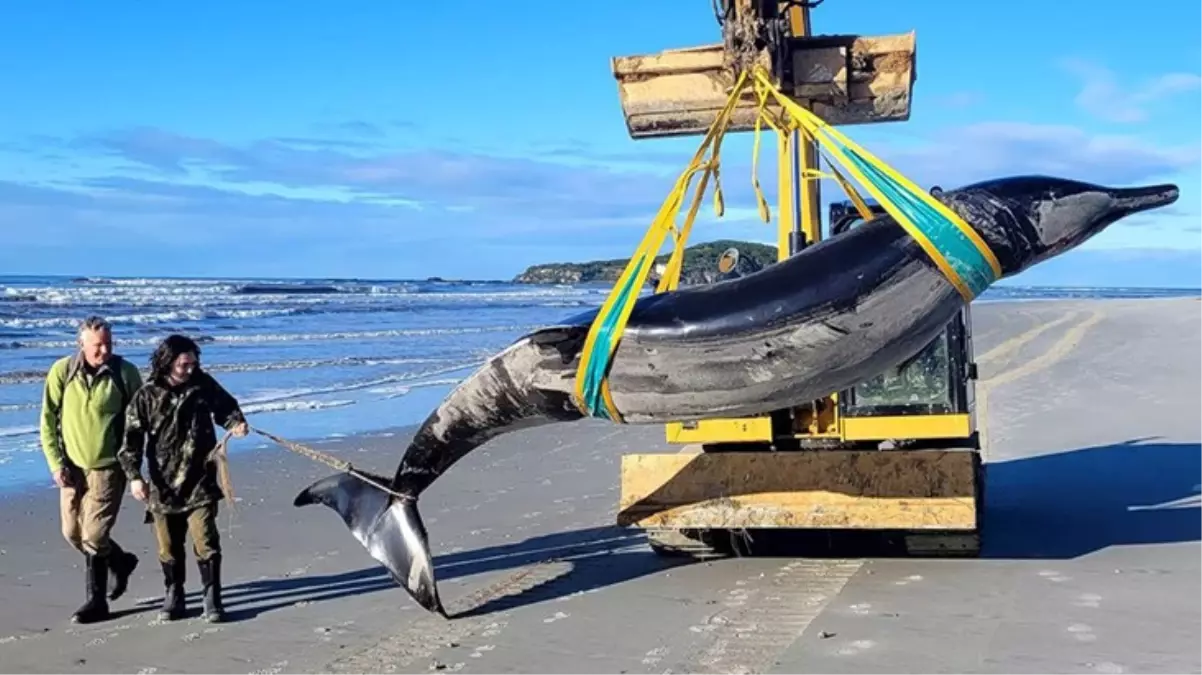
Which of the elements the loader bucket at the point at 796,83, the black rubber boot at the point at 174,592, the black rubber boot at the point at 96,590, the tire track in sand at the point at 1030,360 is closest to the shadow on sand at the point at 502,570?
the black rubber boot at the point at 174,592

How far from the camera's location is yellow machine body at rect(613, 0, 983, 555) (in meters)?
7.81

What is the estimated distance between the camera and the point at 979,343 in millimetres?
28641

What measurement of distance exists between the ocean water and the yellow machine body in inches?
278

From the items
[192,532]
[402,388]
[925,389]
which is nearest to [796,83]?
[925,389]

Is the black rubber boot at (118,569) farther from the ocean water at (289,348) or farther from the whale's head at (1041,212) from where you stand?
the whale's head at (1041,212)

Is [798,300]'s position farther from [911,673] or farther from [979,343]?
[979,343]

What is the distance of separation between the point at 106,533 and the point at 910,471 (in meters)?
4.78

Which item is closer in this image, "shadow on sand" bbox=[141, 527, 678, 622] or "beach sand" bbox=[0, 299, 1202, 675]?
"beach sand" bbox=[0, 299, 1202, 675]

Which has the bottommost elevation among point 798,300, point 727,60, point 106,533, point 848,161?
point 106,533

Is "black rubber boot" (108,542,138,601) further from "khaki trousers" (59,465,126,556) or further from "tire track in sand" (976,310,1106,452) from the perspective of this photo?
"tire track in sand" (976,310,1106,452)

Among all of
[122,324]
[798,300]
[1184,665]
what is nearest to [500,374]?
[798,300]

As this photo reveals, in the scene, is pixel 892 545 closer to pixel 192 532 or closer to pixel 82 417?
pixel 192 532

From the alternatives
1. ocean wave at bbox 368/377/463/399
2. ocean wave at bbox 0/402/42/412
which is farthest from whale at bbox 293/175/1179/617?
ocean wave at bbox 368/377/463/399

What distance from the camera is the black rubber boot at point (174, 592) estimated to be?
757 centimetres
